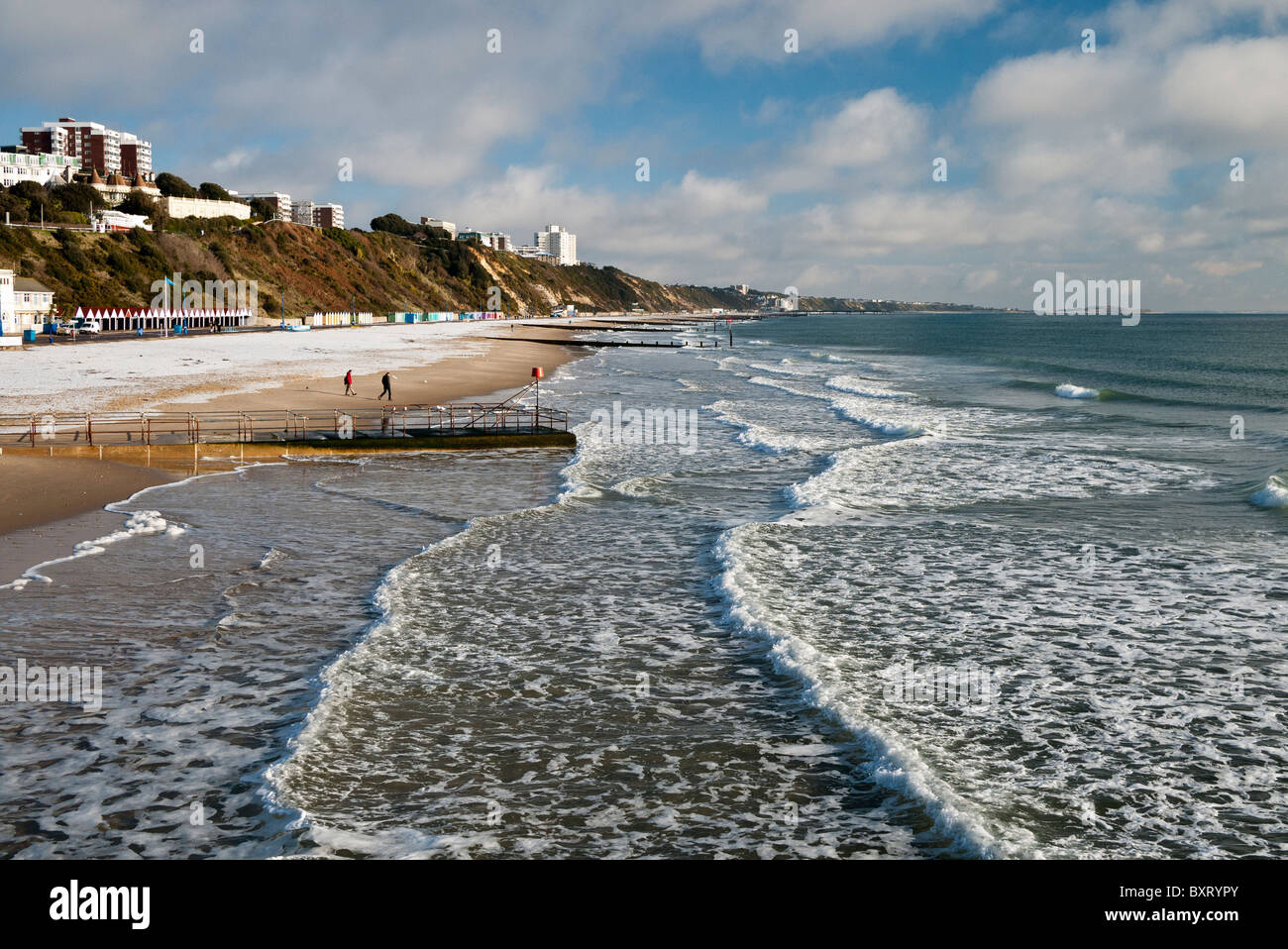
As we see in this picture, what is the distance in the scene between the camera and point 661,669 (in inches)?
443

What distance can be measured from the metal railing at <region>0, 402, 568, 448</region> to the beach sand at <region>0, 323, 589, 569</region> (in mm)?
2460

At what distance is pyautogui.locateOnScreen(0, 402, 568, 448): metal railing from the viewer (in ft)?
87.7

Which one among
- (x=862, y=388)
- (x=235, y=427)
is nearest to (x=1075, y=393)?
(x=862, y=388)

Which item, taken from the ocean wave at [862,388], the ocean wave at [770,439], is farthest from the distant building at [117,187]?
the ocean wave at [770,439]

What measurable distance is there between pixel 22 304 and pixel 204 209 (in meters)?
82.4

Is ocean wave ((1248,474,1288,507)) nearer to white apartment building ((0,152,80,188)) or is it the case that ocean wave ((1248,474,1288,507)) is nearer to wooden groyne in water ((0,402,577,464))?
wooden groyne in water ((0,402,577,464))

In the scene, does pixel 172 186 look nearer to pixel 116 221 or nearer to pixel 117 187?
pixel 117 187

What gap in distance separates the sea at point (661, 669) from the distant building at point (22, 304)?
61.4 metres

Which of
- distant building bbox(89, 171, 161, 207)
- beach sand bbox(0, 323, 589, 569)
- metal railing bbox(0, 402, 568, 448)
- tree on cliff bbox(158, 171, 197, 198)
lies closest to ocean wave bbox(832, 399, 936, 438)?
metal railing bbox(0, 402, 568, 448)

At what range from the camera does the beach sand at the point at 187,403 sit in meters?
17.3

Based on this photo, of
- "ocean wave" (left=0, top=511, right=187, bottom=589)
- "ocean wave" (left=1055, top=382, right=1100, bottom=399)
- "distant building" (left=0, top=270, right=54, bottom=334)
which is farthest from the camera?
"distant building" (left=0, top=270, right=54, bottom=334)

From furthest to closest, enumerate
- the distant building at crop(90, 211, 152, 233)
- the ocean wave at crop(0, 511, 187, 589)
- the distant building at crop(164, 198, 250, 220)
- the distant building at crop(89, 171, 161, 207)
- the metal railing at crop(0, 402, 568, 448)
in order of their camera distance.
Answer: the distant building at crop(89, 171, 161, 207) < the distant building at crop(164, 198, 250, 220) < the distant building at crop(90, 211, 152, 233) < the metal railing at crop(0, 402, 568, 448) < the ocean wave at crop(0, 511, 187, 589)

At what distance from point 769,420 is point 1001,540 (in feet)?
68.6
